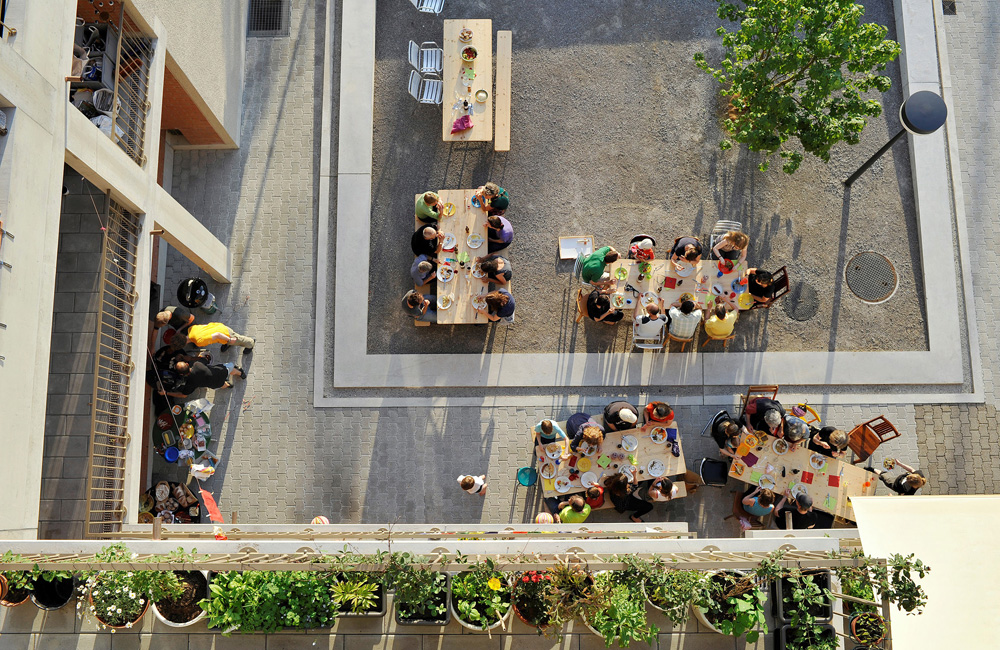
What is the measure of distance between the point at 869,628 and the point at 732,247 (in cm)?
624

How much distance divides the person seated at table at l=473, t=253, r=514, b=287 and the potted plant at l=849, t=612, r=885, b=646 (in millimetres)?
7019

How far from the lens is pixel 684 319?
11570 mm

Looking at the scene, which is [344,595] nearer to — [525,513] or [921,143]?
[525,513]

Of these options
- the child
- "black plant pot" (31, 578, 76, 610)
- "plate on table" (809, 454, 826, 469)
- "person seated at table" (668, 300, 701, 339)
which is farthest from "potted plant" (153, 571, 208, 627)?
"plate on table" (809, 454, 826, 469)

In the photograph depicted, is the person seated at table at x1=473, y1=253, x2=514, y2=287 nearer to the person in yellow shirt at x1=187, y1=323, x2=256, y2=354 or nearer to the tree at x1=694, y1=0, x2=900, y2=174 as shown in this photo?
the tree at x1=694, y1=0, x2=900, y2=174

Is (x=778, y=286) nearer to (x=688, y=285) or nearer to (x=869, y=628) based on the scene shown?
(x=688, y=285)

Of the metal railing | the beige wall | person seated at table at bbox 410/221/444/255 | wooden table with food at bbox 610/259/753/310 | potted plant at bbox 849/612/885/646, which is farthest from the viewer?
wooden table with food at bbox 610/259/753/310

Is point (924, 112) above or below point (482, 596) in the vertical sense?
above

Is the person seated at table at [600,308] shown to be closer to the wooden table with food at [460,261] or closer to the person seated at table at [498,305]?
the person seated at table at [498,305]

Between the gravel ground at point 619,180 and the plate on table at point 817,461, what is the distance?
2141mm

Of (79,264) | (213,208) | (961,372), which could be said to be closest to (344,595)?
(79,264)

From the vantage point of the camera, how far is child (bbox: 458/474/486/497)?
11.3 meters

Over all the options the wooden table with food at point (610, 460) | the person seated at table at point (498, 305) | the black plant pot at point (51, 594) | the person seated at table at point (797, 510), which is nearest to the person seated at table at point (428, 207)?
the person seated at table at point (498, 305)

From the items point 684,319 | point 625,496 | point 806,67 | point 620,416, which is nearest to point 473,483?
point 625,496
